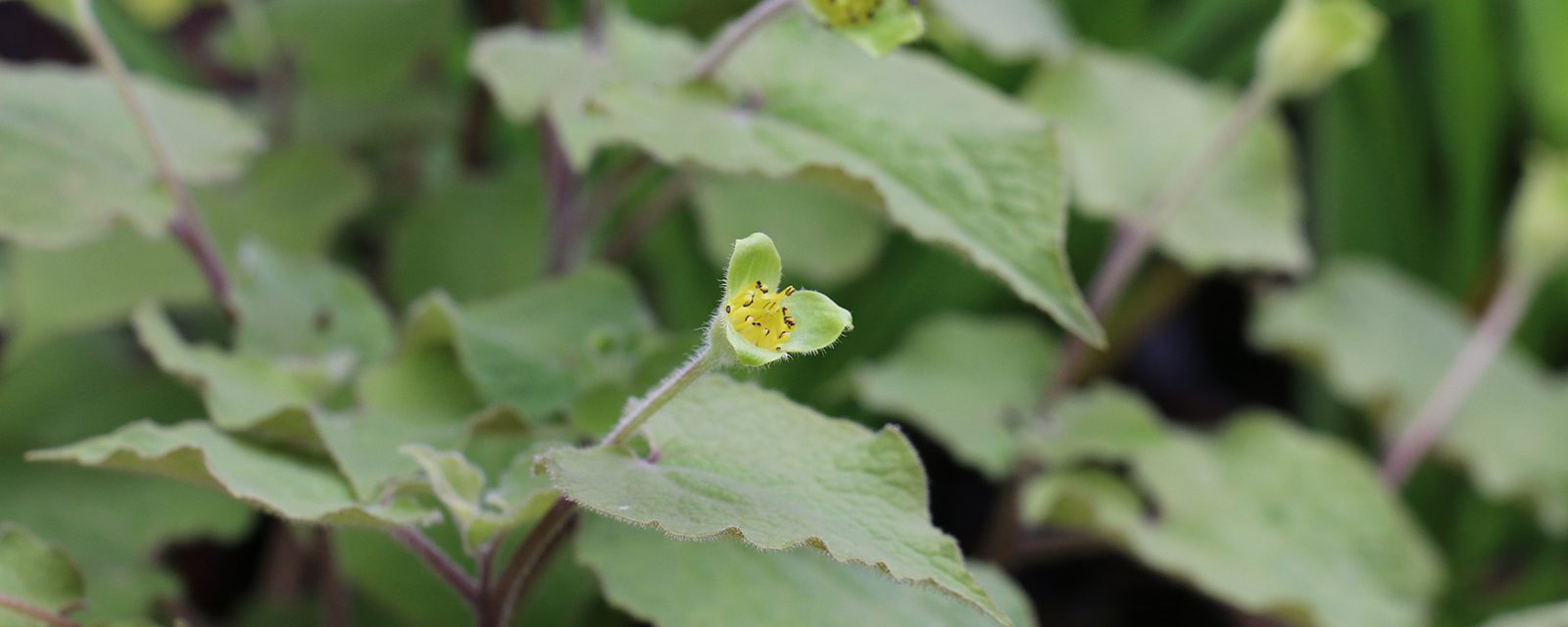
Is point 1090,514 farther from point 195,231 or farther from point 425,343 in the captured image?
point 195,231

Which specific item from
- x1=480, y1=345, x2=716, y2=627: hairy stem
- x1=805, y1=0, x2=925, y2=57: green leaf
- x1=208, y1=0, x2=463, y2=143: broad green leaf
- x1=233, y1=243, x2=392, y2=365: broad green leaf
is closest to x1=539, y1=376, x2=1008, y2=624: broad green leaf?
x1=480, y1=345, x2=716, y2=627: hairy stem

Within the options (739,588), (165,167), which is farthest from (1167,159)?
(165,167)

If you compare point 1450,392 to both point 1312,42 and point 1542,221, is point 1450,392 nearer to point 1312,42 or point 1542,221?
point 1542,221


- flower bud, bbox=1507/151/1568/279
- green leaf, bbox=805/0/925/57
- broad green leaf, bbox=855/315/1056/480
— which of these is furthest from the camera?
flower bud, bbox=1507/151/1568/279

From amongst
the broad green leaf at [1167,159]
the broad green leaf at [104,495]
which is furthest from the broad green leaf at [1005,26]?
the broad green leaf at [104,495]

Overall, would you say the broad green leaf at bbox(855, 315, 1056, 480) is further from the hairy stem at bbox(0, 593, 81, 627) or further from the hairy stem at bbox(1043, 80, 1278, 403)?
the hairy stem at bbox(0, 593, 81, 627)

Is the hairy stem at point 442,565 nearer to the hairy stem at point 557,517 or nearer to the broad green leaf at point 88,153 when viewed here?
the hairy stem at point 557,517
